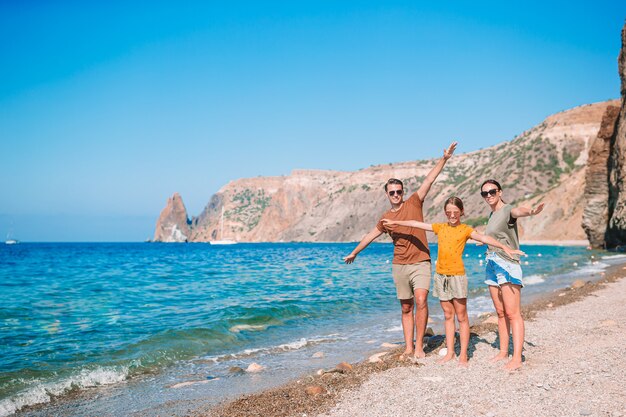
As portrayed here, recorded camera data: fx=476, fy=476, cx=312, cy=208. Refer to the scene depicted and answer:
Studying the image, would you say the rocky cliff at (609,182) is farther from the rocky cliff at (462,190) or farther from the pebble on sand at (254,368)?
the pebble on sand at (254,368)

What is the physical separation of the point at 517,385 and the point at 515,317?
38.0 inches

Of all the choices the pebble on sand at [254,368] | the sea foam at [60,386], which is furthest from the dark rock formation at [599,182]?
the sea foam at [60,386]

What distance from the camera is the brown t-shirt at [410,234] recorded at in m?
6.56

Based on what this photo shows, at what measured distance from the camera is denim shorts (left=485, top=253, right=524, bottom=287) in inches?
229

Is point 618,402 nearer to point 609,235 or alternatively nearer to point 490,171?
point 609,235

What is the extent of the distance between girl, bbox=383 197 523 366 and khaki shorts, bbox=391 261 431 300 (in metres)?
0.19

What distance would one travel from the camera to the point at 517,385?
5121mm

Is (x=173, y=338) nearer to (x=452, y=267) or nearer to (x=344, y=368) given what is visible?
(x=344, y=368)

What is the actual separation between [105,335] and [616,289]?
45.0ft

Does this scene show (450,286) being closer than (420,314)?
Yes

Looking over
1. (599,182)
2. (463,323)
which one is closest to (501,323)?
(463,323)

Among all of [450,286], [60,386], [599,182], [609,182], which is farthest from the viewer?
[599,182]

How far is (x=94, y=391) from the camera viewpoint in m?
7.00

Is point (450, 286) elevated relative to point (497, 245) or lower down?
lower down
